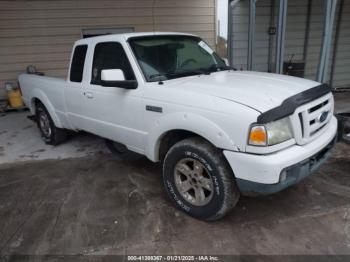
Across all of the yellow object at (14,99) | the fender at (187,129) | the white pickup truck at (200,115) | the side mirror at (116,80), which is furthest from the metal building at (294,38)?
the yellow object at (14,99)

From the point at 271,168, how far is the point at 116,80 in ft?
6.22

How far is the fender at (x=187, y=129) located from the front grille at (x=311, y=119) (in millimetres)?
600

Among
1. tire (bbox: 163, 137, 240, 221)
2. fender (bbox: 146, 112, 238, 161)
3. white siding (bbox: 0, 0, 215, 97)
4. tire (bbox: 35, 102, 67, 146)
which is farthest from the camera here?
white siding (bbox: 0, 0, 215, 97)

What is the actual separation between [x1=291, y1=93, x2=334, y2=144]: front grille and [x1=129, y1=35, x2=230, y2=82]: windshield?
1381 mm

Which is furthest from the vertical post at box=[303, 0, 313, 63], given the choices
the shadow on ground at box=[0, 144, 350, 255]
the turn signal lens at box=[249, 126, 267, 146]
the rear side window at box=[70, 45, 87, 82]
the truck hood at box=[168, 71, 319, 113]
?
the turn signal lens at box=[249, 126, 267, 146]

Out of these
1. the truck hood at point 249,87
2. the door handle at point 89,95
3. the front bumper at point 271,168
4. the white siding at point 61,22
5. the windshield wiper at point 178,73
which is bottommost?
the front bumper at point 271,168

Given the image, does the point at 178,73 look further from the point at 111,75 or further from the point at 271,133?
the point at 271,133

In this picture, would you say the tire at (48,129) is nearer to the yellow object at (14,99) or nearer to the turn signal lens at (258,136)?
the yellow object at (14,99)

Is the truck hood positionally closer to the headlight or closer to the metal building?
the headlight

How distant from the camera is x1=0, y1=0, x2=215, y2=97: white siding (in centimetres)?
845

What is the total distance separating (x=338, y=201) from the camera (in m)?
3.38

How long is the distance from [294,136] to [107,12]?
303 inches

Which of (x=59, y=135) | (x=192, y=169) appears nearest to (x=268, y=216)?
(x=192, y=169)

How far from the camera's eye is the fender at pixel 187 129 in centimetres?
262
